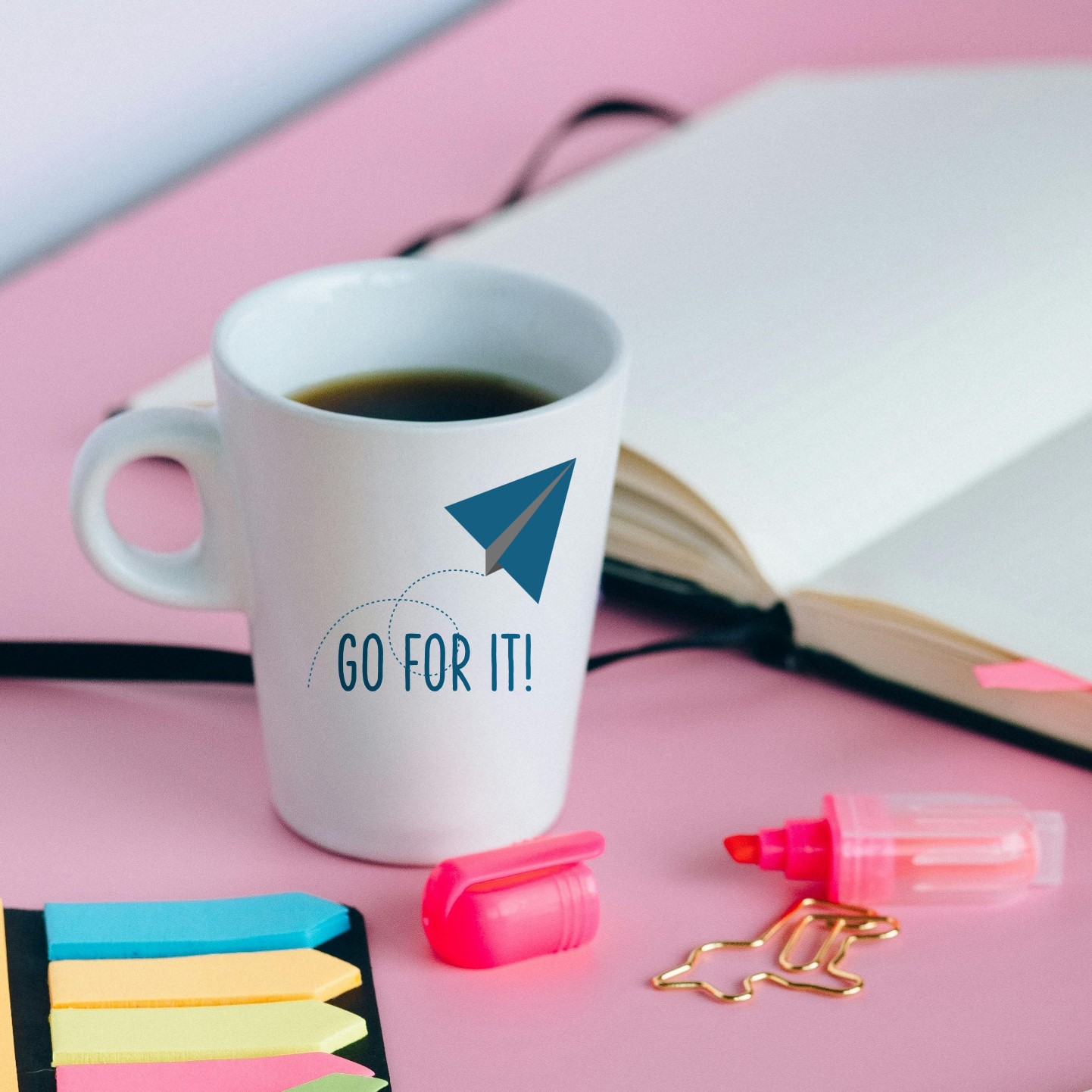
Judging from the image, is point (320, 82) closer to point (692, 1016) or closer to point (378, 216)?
point (378, 216)

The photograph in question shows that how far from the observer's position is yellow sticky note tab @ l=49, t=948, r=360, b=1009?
1.28ft

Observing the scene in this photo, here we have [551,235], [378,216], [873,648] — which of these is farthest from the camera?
[378,216]

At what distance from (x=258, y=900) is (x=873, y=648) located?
0.23m

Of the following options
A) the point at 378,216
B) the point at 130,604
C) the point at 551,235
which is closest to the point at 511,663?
the point at 130,604

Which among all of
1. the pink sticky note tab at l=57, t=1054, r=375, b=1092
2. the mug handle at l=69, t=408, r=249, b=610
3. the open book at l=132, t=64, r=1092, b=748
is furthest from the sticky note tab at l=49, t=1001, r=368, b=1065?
the open book at l=132, t=64, r=1092, b=748

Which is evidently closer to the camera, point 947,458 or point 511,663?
point 511,663

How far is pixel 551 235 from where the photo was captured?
0.73 m

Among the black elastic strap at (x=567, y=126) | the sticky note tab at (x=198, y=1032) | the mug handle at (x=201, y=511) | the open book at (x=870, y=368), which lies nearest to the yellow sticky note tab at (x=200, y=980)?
the sticky note tab at (x=198, y=1032)

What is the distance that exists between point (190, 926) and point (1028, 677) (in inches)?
10.6

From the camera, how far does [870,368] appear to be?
614mm

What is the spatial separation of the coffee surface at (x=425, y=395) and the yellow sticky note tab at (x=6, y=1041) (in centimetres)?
18

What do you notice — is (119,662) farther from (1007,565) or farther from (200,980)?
(1007,565)

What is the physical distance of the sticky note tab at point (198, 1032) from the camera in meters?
0.37

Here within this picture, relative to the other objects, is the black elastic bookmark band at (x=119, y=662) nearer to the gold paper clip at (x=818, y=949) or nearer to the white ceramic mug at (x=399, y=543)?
the white ceramic mug at (x=399, y=543)
